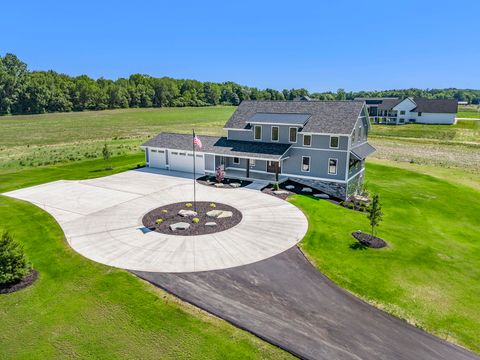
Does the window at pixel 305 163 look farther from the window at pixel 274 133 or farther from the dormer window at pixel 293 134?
the window at pixel 274 133

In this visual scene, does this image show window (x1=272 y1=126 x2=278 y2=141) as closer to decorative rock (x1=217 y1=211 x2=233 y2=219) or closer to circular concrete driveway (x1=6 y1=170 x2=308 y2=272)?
circular concrete driveway (x1=6 y1=170 x2=308 y2=272)

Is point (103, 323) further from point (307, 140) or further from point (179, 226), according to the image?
point (307, 140)

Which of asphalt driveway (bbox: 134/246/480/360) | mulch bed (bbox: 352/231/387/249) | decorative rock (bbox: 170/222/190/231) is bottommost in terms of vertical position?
asphalt driveway (bbox: 134/246/480/360)

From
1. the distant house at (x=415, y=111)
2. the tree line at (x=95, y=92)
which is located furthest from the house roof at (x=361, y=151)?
the tree line at (x=95, y=92)

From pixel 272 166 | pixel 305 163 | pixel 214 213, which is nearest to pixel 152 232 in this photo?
pixel 214 213

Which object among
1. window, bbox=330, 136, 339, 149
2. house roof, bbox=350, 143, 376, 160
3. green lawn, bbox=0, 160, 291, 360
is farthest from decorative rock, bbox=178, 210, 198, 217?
house roof, bbox=350, 143, 376, 160

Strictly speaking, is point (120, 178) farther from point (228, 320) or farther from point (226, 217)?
point (228, 320)

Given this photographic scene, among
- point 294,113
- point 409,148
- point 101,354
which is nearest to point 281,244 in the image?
point 101,354
